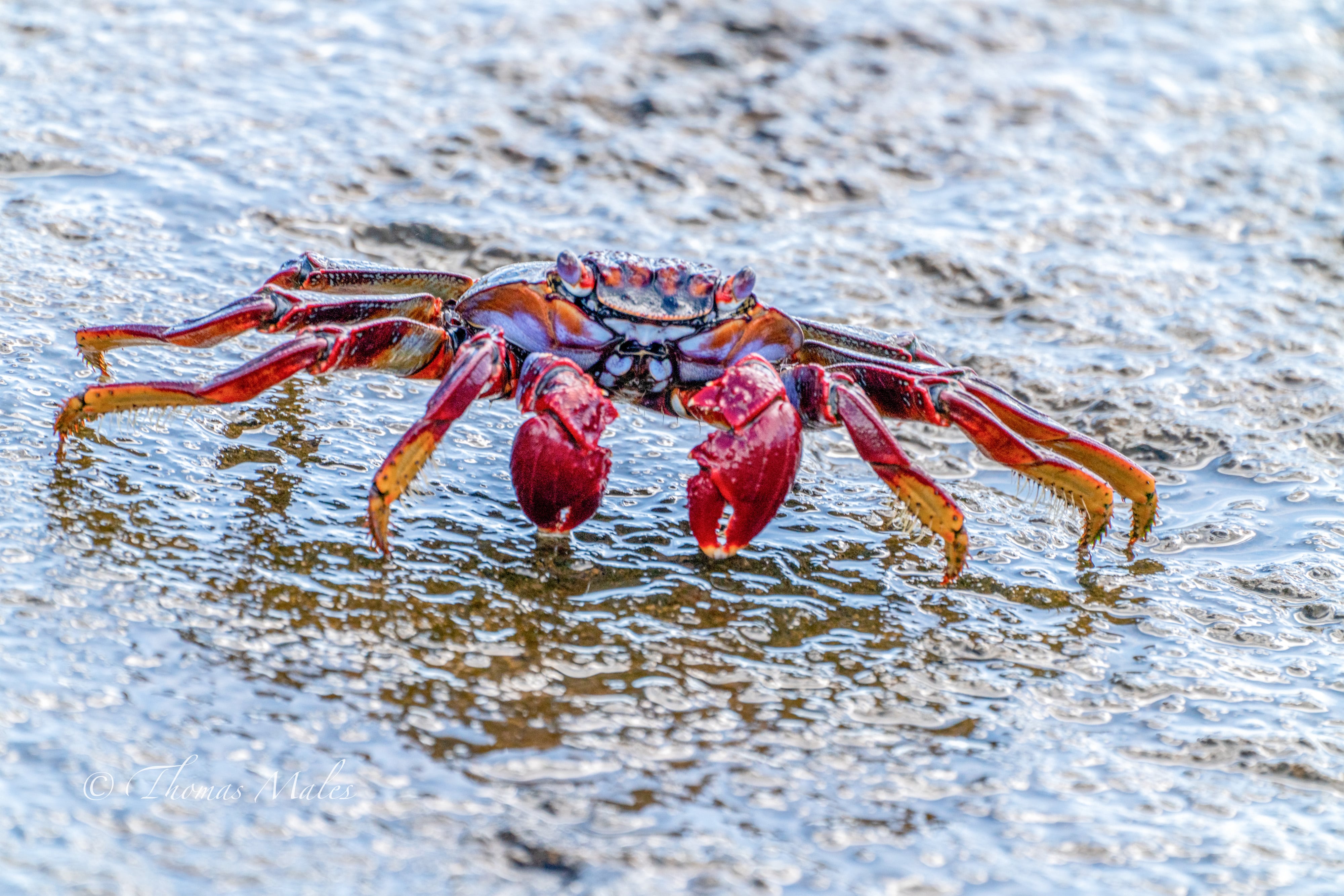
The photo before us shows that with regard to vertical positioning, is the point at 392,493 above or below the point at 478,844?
above

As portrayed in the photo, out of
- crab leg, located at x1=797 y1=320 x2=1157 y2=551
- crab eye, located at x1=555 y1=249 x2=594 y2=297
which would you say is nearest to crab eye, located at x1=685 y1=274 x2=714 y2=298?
crab eye, located at x1=555 y1=249 x2=594 y2=297

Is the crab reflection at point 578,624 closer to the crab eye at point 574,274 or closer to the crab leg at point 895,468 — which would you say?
the crab leg at point 895,468

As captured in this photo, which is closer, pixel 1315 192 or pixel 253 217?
pixel 253 217

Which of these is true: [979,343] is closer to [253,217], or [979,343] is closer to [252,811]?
→ [253,217]

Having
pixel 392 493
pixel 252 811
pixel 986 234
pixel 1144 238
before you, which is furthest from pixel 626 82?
pixel 252 811

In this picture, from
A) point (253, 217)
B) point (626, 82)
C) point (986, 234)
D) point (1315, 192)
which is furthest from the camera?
point (626, 82)

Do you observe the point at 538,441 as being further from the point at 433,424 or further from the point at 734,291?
the point at 734,291

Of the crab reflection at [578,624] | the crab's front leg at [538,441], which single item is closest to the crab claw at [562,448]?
the crab's front leg at [538,441]

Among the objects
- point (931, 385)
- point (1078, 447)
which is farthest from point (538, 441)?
point (1078, 447)
